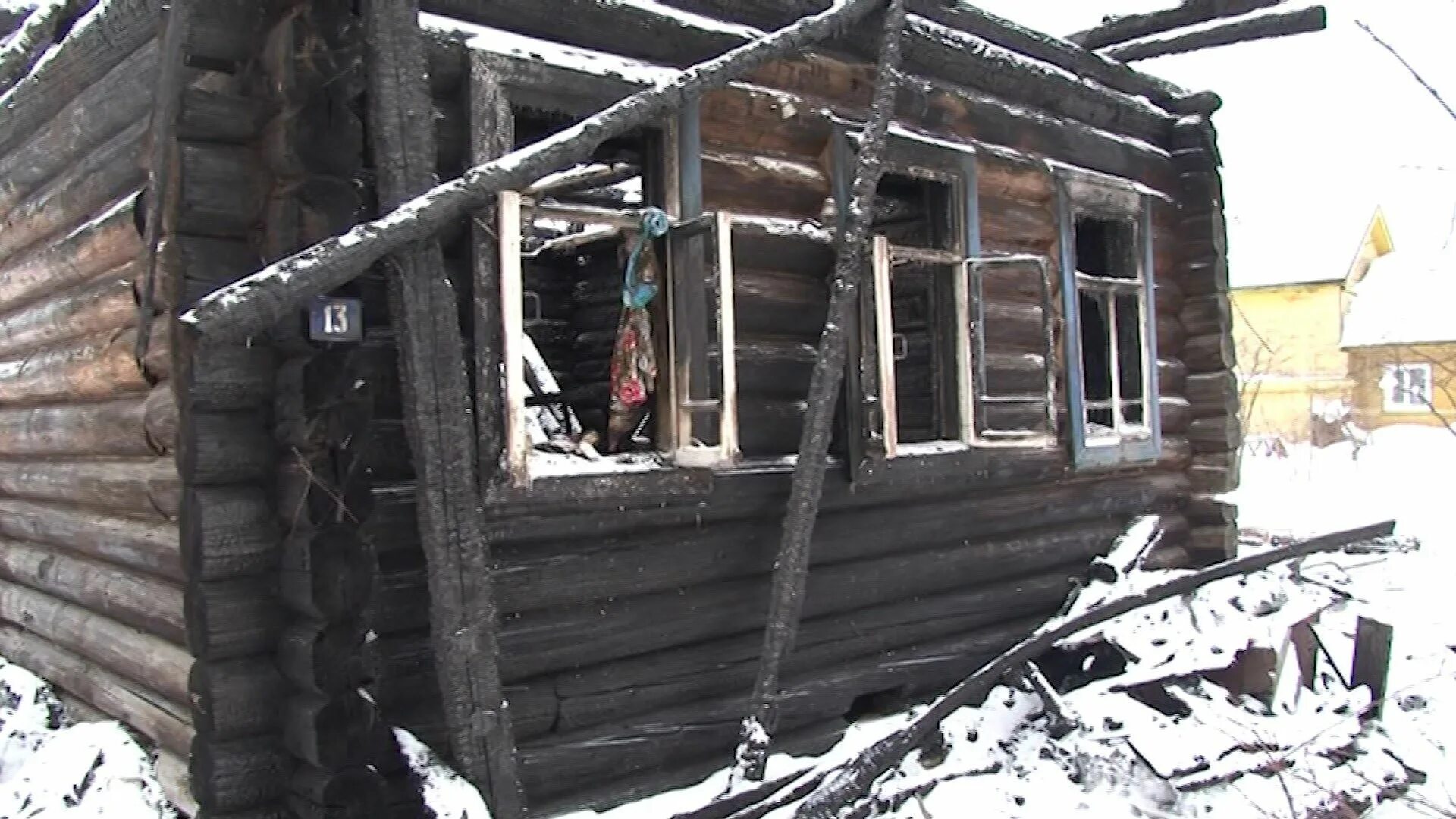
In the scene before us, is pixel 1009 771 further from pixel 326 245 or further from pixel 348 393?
pixel 326 245

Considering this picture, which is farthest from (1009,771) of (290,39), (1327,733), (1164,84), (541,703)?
(1164,84)

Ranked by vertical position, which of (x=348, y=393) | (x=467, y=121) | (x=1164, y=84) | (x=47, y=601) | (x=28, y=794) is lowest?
(x=28, y=794)

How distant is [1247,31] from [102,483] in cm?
669

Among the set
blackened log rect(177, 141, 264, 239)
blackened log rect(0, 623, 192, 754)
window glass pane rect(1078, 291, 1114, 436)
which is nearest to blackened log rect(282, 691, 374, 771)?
blackened log rect(0, 623, 192, 754)

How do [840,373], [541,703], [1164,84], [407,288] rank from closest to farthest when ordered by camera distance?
1. [407,288]
2. [541,703]
3. [840,373]
4. [1164,84]

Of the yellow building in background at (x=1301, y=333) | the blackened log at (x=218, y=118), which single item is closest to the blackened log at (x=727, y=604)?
the blackened log at (x=218, y=118)

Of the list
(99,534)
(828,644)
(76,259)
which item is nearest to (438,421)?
(99,534)

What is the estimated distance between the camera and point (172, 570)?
13.0ft

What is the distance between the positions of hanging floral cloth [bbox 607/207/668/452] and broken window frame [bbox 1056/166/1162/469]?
3.05 meters

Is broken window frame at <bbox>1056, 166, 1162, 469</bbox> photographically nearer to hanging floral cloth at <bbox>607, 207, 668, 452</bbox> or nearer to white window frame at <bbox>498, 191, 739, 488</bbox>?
white window frame at <bbox>498, 191, 739, 488</bbox>

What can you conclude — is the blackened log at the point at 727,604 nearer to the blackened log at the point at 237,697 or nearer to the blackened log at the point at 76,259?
the blackened log at the point at 237,697

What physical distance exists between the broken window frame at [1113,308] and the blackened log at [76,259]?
4.81 meters

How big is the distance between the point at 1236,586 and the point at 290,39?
6213 mm

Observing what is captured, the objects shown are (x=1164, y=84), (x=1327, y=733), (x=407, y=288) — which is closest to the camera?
(x=407, y=288)
